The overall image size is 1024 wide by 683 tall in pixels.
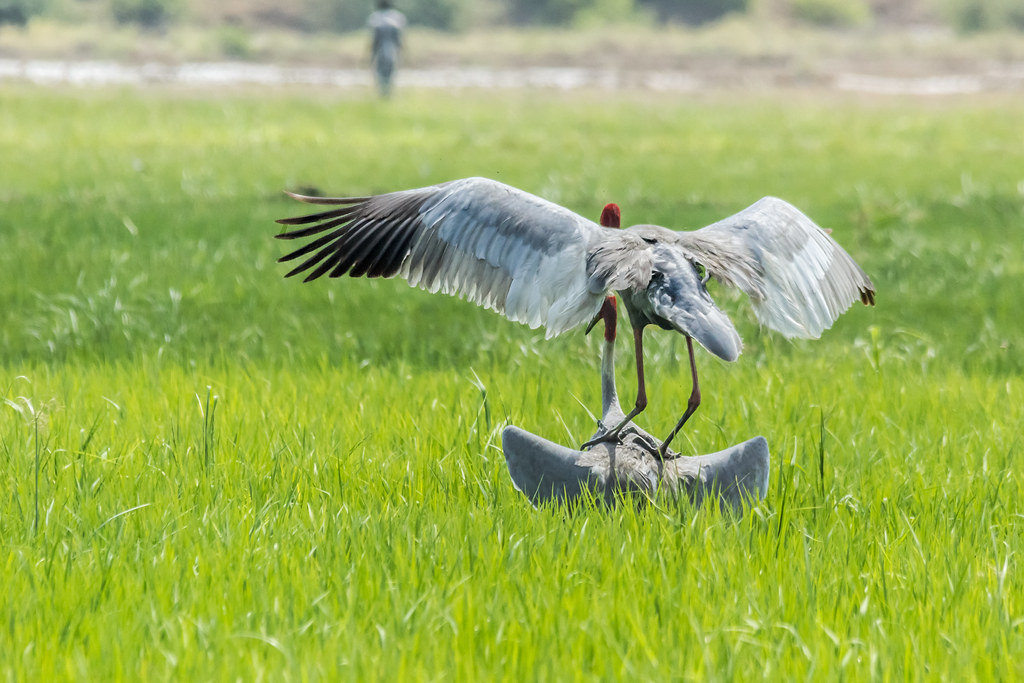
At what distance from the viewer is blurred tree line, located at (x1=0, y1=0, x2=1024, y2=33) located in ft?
161

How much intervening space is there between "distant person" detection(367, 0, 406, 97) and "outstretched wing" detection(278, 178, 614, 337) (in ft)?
72.4

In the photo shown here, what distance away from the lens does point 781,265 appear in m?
3.79

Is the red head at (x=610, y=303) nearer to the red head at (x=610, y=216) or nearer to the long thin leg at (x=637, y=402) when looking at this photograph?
the red head at (x=610, y=216)

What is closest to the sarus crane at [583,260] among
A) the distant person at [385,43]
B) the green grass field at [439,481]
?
the green grass field at [439,481]

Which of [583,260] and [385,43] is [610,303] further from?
[385,43]

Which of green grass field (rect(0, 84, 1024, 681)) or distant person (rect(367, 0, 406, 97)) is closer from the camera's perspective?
green grass field (rect(0, 84, 1024, 681))

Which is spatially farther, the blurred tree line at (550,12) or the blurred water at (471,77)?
the blurred tree line at (550,12)

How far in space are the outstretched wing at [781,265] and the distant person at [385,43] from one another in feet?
73.3

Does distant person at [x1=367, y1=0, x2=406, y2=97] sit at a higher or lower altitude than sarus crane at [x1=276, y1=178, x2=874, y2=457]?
higher

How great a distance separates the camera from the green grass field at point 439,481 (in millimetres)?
2781

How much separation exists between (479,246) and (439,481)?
0.78 m

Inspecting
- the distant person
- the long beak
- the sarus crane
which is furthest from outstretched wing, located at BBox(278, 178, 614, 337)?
the distant person

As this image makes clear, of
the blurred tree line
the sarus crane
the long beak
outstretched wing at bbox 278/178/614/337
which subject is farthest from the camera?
the blurred tree line

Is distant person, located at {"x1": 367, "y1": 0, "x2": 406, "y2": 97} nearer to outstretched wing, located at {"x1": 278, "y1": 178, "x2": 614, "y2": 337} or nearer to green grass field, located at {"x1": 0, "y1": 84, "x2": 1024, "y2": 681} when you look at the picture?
green grass field, located at {"x1": 0, "y1": 84, "x2": 1024, "y2": 681}
